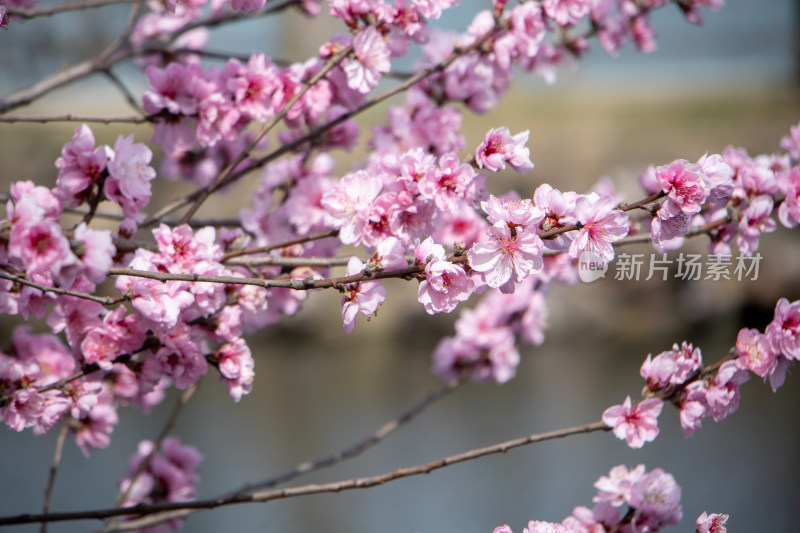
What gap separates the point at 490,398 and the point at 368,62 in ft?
15.0

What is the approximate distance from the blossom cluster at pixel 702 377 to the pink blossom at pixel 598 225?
0.32 m

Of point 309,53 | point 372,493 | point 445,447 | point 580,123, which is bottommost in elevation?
point 372,493

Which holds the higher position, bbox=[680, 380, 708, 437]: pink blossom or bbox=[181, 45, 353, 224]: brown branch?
bbox=[181, 45, 353, 224]: brown branch

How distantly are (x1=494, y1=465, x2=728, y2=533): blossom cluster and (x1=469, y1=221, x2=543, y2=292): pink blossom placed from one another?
52cm

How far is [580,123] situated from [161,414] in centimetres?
534

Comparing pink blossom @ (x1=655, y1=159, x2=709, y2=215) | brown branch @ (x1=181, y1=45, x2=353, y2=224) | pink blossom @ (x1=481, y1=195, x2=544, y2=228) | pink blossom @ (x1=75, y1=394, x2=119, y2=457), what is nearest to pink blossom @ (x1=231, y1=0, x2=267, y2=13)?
brown branch @ (x1=181, y1=45, x2=353, y2=224)

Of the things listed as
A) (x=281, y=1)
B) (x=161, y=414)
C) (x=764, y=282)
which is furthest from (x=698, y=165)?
(x=764, y=282)

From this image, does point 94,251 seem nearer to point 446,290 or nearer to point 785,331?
point 446,290

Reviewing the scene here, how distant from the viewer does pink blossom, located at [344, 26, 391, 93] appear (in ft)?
4.87

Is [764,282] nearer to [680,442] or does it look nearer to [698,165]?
[680,442]

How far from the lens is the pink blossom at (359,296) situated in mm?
1135

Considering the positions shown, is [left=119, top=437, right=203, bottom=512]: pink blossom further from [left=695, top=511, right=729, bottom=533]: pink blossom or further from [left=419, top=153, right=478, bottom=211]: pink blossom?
[left=695, top=511, right=729, bottom=533]: pink blossom

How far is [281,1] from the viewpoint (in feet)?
6.59

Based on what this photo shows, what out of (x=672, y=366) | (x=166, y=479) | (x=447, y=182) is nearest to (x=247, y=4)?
(x=447, y=182)
